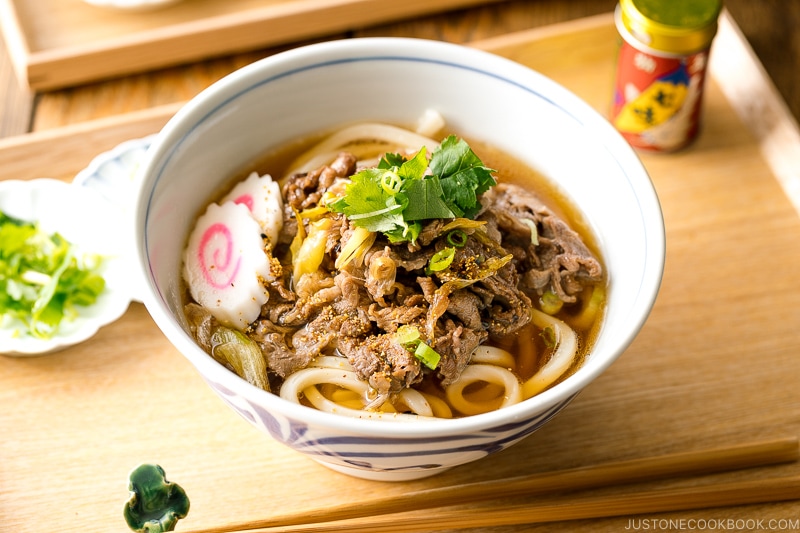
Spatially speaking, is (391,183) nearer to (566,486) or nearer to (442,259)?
(442,259)

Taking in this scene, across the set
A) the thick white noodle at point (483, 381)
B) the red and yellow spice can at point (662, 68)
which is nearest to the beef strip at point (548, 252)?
the thick white noodle at point (483, 381)

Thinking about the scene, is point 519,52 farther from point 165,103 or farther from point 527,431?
point 527,431

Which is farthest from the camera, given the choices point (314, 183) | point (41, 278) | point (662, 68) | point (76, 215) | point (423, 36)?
point (423, 36)

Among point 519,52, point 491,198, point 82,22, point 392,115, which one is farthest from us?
point 82,22

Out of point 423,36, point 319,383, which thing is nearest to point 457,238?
point 319,383

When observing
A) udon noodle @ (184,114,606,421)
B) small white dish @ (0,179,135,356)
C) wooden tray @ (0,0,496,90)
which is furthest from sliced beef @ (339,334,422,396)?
wooden tray @ (0,0,496,90)

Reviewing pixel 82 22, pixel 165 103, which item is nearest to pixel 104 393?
pixel 165 103
